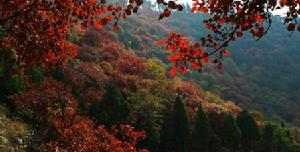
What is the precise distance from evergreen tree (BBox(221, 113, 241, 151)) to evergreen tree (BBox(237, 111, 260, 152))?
141 inches

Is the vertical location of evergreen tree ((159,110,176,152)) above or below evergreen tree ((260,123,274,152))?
above

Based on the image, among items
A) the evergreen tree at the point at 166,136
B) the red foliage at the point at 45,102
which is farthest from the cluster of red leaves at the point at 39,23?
the evergreen tree at the point at 166,136

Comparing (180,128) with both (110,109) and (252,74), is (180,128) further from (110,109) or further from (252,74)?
(252,74)

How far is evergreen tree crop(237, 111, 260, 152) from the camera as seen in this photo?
68000 mm

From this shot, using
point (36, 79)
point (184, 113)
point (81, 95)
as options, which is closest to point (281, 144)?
point (184, 113)

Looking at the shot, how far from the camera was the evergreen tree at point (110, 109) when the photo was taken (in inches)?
2085

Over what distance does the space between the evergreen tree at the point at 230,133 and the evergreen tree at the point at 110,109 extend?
589 inches

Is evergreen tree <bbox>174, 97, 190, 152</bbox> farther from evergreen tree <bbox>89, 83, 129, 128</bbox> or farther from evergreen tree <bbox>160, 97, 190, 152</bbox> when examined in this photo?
evergreen tree <bbox>89, 83, 129, 128</bbox>

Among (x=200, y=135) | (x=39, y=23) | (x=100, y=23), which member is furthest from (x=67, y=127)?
(x=200, y=135)

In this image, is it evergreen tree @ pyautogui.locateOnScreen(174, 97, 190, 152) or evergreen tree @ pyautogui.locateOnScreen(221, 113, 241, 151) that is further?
evergreen tree @ pyautogui.locateOnScreen(221, 113, 241, 151)

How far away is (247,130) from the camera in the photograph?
223 feet

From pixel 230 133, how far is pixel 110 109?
17858 mm

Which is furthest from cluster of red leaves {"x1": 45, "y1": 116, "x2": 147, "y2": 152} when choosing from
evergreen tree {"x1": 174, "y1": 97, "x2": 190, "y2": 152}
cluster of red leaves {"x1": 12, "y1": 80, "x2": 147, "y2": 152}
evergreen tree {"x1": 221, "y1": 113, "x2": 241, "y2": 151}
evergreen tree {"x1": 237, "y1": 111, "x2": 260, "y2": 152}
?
evergreen tree {"x1": 237, "y1": 111, "x2": 260, "y2": 152}

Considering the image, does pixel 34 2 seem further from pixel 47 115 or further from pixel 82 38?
pixel 82 38
